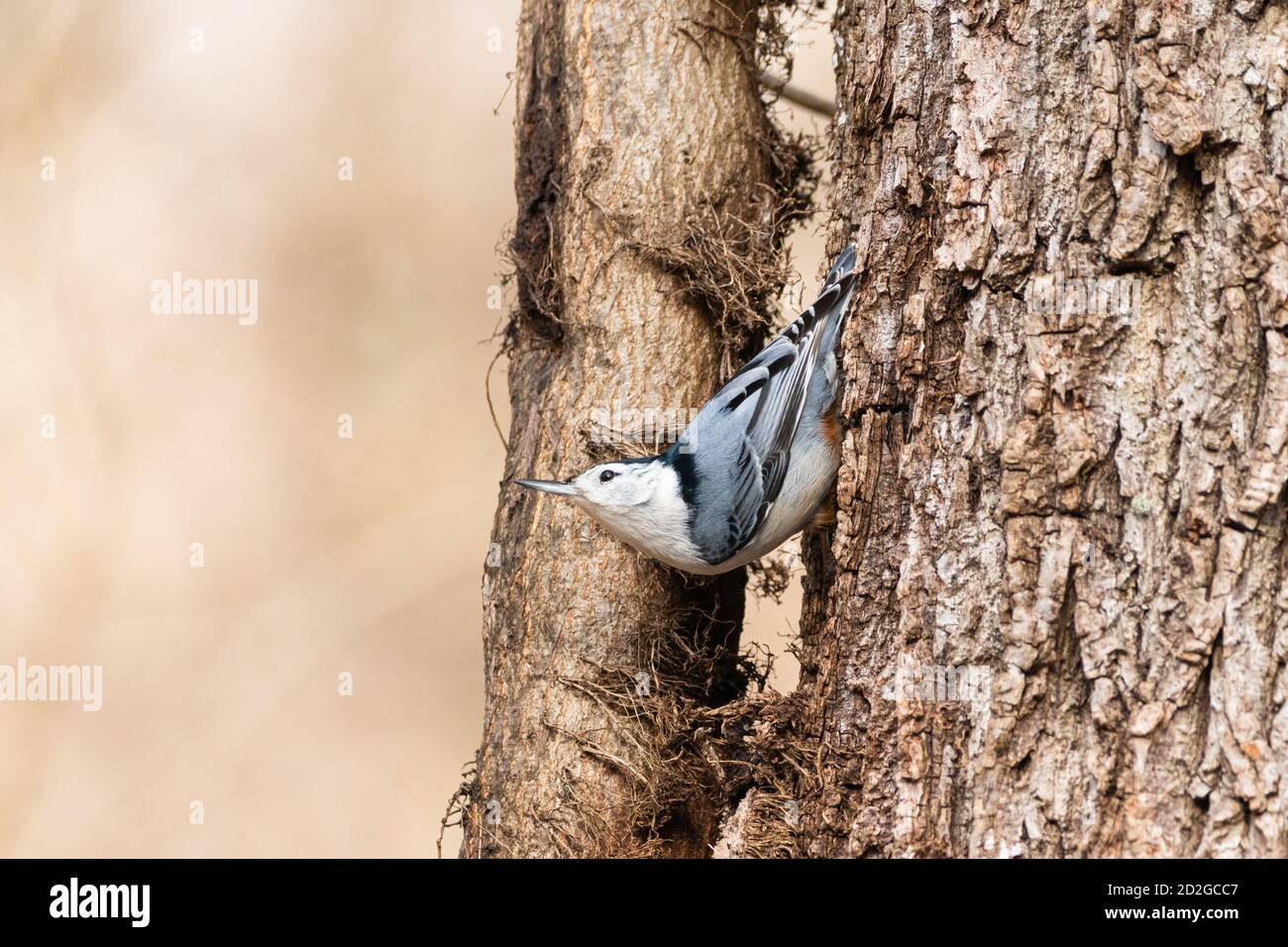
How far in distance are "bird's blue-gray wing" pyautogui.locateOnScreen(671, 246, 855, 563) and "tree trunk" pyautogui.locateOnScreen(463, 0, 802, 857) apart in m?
0.11

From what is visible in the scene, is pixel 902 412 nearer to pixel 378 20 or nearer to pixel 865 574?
pixel 865 574

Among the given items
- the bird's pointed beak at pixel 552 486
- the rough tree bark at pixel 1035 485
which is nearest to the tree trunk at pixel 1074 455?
the rough tree bark at pixel 1035 485

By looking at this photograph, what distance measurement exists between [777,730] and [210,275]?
2.99 m

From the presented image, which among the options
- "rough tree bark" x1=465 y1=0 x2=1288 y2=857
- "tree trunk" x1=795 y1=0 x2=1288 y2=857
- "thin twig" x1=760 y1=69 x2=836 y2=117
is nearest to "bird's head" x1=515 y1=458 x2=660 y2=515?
"rough tree bark" x1=465 y1=0 x2=1288 y2=857

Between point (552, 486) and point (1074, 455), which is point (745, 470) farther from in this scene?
point (1074, 455)

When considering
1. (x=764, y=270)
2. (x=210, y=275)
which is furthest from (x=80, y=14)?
(x=764, y=270)

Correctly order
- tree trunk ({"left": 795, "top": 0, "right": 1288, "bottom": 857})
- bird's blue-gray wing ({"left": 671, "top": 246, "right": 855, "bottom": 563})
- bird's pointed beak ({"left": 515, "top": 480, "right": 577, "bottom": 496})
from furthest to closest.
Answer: bird's blue-gray wing ({"left": 671, "top": 246, "right": 855, "bottom": 563}) < bird's pointed beak ({"left": 515, "top": 480, "right": 577, "bottom": 496}) < tree trunk ({"left": 795, "top": 0, "right": 1288, "bottom": 857})

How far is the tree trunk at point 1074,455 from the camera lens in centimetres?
169

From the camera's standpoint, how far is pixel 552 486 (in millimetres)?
2361

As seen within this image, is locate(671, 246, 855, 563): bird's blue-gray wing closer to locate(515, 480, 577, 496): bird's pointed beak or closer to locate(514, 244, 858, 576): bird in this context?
locate(514, 244, 858, 576): bird

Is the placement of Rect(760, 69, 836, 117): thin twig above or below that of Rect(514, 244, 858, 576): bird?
above

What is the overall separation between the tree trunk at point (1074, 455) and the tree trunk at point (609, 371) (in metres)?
0.53

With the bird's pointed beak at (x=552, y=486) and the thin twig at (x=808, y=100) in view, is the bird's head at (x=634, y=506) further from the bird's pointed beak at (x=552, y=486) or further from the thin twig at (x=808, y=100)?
the thin twig at (x=808, y=100)

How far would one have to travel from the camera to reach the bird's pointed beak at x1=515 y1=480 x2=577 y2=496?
2.36 metres
